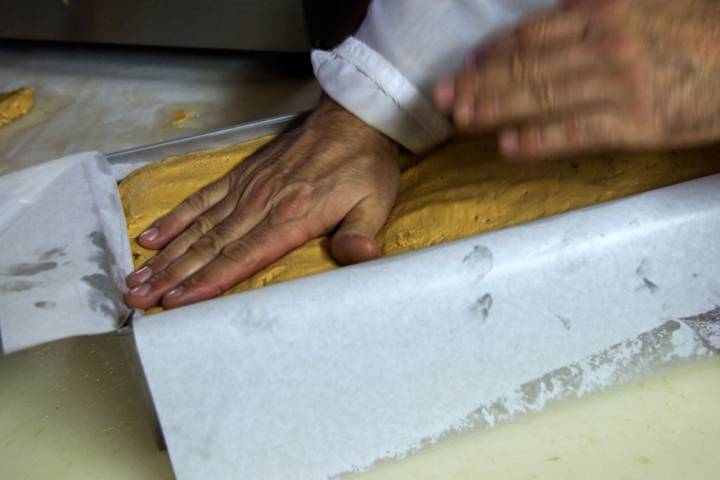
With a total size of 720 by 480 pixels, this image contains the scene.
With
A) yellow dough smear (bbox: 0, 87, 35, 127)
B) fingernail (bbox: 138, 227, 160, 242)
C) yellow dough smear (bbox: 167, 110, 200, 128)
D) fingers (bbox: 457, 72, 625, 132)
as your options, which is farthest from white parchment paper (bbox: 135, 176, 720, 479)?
yellow dough smear (bbox: 0, 87, 35, 127)

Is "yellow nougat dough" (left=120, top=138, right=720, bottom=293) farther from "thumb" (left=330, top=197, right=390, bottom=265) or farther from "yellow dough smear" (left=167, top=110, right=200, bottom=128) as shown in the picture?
"yellow dough smear" (left=167, top=110, right=200, bottom=128)

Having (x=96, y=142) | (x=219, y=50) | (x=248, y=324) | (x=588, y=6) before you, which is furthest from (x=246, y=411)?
(x=219, y=50)

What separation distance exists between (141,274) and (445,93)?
1.17 ft

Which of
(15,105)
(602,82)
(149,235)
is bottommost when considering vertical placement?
(15,105)

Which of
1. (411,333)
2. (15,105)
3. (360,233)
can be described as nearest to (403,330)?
(411,333)

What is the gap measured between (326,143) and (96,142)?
691 mm

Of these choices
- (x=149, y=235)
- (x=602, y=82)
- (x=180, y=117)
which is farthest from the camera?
(x=180, y=117)

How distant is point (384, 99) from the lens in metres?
0.88

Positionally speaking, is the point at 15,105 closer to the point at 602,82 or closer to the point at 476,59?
the point at 476,59

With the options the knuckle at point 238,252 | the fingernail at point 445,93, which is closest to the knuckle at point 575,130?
the fingernail at point 445,93

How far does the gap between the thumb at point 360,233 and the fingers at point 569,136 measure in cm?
17

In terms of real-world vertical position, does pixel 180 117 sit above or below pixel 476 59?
below

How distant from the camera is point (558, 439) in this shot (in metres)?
0.70

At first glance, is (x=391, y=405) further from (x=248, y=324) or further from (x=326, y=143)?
(x=326, y=143)
